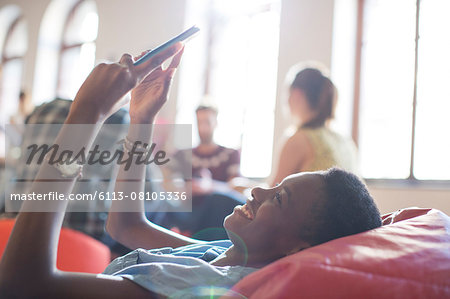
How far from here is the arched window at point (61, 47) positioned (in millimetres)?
7418

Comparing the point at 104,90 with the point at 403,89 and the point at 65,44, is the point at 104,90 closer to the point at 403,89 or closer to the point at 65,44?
the point at 403,89

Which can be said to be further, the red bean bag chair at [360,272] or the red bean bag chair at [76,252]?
the red bean bag chair at [76,252]

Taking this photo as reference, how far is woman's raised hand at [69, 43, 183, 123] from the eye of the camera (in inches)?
35.0

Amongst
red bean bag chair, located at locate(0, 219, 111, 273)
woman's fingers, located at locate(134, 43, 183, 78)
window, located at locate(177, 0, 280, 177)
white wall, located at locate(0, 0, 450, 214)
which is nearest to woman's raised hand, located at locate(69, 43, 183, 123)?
woman's fingers, located at locate(134, 43, 183, 78)

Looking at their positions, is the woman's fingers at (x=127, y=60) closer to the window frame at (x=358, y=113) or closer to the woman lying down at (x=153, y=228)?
the woman lying down at (x=153, y=228)

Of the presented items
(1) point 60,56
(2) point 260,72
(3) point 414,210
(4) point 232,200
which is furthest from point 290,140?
(1) point 60,56

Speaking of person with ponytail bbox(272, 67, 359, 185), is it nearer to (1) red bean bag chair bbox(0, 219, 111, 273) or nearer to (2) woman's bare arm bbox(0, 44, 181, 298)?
(1) red bean bag chair bbox(0, 219, 111, 273)

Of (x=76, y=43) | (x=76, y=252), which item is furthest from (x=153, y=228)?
(x=76, y=43)

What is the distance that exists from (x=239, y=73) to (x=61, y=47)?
11.2 ft

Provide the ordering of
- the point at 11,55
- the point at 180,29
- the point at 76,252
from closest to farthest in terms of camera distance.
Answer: the point at 76,252, the point at 180,29, the point at 11,55

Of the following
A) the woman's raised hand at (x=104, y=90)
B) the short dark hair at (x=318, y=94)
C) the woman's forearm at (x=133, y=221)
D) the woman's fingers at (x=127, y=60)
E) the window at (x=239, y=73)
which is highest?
the window at (x=239, y=73)

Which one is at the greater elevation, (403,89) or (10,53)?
Result: (10,53)

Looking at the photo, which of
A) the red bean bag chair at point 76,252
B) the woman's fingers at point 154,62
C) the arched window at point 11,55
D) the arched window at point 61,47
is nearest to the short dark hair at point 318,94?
the red bean bag chair at point 76,252

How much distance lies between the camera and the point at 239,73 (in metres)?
5.60
